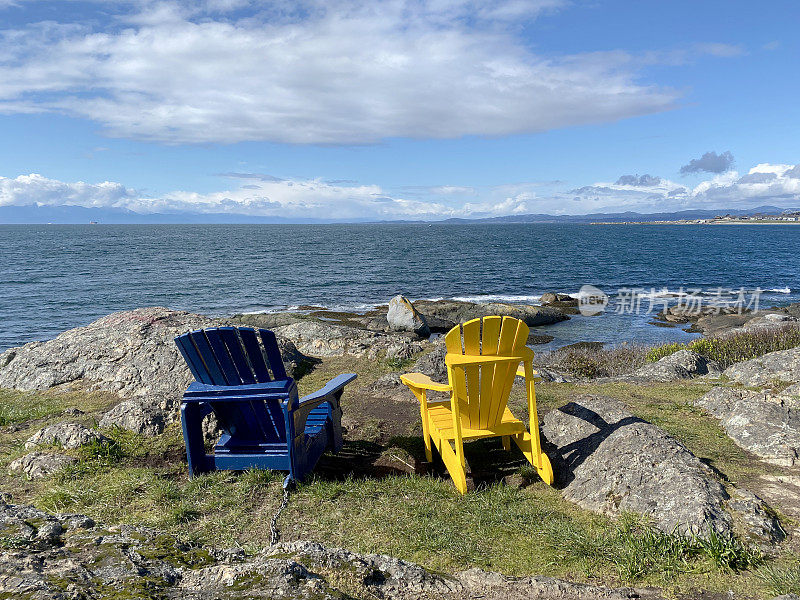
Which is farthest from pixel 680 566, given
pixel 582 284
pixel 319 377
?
pixel 582 284

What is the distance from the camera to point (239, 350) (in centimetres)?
466

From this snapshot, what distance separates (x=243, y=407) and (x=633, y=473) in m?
3.33

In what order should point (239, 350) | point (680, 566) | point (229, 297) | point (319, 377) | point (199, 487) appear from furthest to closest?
1. point (229, 297)
2. point (319, 377)
3. point (239, 350)
4. point (199, 487)
5. point (680, 566)

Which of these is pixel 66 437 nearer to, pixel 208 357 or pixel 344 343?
pixel 208 357

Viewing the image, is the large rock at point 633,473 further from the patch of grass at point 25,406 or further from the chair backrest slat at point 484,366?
the patch of grass at point 25,406

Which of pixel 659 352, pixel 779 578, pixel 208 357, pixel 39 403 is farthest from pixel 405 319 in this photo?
pixel 779 578

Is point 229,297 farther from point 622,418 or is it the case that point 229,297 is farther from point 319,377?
point 622,418

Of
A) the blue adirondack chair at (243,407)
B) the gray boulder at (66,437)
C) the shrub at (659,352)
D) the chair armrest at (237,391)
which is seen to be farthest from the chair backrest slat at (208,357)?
the shrub at (659,352)

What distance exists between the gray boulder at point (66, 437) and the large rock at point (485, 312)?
1624cm

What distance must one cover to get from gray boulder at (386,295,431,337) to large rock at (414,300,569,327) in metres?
1.38

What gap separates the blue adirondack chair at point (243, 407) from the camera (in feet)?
14.5

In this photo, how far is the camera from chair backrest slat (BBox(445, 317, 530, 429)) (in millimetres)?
4461

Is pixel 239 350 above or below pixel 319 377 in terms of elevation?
above

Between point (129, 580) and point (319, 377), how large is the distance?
6793 mm
